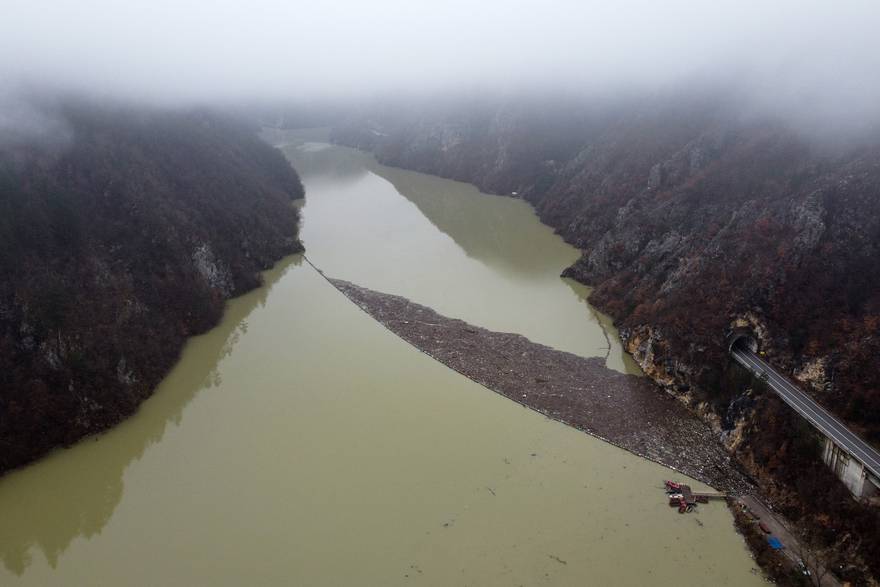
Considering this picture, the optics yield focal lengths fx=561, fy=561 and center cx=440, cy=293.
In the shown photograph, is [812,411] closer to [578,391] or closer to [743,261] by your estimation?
[743,261]

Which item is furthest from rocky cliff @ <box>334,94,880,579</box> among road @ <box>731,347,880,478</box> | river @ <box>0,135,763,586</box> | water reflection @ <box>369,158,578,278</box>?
river @ <box>0,135,763,586</box>

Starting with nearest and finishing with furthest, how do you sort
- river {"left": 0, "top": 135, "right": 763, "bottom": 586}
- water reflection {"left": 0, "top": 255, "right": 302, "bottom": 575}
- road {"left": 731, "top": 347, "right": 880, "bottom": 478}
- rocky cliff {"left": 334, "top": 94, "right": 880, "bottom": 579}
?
river {"left": 0, "top": 135, "right": 763, "bottom": 586} < road {"left": 731, "top": 347, "right": 880, "bottom": 478} < water reflection {"left": 0, "top": 255, "right": 302, "bottom": 575} < rocky cliff {"left": 334, "top": 94, "right": 880, "bottom": 579}

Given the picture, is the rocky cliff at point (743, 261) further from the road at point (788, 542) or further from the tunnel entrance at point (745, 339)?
the road at point (788, 542)

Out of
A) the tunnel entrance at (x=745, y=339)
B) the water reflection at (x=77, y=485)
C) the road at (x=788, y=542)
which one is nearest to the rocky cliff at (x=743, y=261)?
the tunnel entrance at (x=745, y=339)

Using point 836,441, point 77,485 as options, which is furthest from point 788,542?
point 77,485

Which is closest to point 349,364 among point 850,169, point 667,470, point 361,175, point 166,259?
point 166,259

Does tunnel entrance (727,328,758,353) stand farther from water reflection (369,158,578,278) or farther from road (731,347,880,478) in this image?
water reflection (369,158,578,278)
